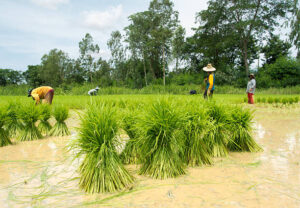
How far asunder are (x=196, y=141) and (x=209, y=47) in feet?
111

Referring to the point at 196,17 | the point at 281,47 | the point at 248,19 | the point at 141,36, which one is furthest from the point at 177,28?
the point at 281,47

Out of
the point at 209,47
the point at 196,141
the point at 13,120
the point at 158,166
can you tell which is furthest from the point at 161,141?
the point at 209,47

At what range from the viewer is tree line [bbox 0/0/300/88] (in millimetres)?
28797

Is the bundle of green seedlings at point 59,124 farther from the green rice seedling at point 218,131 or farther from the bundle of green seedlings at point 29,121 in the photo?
the green rice seedling at point 218,131

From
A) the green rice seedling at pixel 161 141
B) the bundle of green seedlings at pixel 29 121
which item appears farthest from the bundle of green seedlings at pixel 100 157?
the bundle of green seedlings at pixel 29 121

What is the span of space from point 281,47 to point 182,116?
36.8 m

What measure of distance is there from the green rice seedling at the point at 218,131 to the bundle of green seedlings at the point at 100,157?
1.68 m

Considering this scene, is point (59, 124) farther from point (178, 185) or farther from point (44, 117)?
point (178, 185)

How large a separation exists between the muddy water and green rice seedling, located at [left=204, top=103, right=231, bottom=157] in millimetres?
207

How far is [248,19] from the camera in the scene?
29.7 metres

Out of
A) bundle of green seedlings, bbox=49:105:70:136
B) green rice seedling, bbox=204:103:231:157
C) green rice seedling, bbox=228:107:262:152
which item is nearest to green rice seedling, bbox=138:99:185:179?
green rice seedling, bbox=204:103:231:157

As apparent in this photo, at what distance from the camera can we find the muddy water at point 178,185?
2.46 meters

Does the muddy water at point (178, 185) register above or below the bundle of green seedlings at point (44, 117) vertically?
below

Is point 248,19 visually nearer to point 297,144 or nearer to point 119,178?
point 297,144
